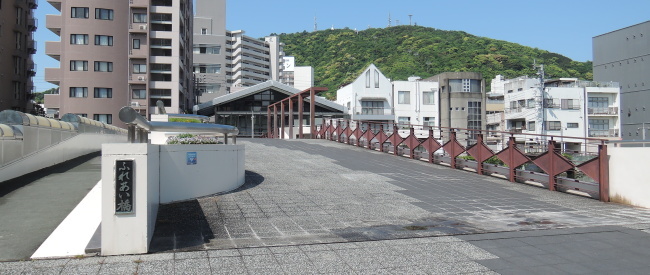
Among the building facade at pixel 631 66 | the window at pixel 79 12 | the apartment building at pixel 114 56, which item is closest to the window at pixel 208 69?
the apartment building at pixel 114 56

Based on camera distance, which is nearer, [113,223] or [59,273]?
[59,273]

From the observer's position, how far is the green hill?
79750 millimetres

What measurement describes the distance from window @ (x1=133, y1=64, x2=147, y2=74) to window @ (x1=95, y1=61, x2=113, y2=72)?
2248mm

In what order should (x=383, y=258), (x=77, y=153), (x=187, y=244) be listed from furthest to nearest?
(x=77, y=153) → (x=187, y=244) → (x=383, y=258)

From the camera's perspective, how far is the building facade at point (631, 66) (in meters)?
32.4

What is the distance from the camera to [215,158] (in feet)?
30.6

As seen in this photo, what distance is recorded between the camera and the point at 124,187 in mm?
5391

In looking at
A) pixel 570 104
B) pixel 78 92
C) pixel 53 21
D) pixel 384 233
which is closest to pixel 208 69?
pixel 53 21

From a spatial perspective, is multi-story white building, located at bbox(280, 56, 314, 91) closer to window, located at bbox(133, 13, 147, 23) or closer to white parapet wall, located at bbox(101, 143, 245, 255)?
window, located at bbox(133, 13, 147, 23)

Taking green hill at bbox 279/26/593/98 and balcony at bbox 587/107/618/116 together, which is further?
green hill at bbox 279/26/593/98

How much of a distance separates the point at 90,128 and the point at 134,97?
25.9 meters

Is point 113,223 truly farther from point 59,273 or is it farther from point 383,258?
point 383,258

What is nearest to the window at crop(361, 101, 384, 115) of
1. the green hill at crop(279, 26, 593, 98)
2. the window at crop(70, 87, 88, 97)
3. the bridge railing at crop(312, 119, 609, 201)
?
the green hill at crop(279, 26, 593, 98)

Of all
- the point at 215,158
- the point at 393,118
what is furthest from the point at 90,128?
the point at 393,118
